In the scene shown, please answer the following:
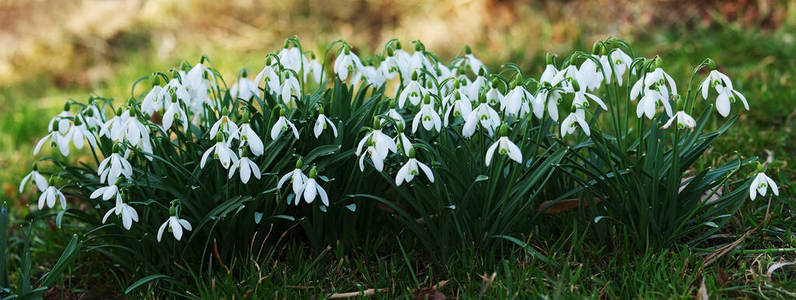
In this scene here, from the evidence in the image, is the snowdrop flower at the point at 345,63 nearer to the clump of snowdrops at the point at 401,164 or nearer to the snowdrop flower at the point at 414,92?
the clump of snowdrops at the point at 401,164

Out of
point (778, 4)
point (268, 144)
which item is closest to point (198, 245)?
point (268, 144)

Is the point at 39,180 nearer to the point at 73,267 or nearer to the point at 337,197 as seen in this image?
the point at 73,267

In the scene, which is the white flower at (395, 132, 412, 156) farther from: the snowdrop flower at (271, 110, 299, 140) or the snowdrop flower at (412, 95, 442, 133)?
the snowdrop flower at (271, 110, 299, 140)

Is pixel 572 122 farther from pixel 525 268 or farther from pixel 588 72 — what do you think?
pixel 525 268

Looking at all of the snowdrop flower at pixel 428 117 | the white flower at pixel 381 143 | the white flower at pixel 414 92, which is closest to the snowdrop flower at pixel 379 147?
the white flower at pixel 381 143

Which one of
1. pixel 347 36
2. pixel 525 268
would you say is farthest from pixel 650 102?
pixel 347 36

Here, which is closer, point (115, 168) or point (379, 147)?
point (379, 147)
